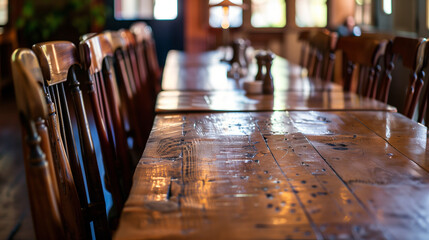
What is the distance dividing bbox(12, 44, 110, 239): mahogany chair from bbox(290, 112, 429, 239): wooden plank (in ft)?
1.93

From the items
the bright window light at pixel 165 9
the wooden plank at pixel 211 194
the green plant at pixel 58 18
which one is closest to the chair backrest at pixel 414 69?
the wooden plank at pixel 211 194

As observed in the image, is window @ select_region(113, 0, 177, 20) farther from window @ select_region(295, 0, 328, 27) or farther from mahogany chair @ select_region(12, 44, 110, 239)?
mahogany chair @ select_region(12, 44, 110, 239)

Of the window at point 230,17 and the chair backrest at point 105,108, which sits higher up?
the window at point 230,17

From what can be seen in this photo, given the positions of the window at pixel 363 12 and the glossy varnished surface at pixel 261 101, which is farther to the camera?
the window at pixel 363 12

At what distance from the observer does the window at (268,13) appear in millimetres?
6641

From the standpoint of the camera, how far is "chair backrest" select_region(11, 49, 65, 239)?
0.88m

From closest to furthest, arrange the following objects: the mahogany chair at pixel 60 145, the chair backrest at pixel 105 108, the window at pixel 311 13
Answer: the mahogany chair at pixel 60 145 < the chair backrest at pixel 105 108 < the window at pixel 311 13

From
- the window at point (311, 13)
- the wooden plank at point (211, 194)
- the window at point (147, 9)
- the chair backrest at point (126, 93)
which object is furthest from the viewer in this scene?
the window at point (147, 9)

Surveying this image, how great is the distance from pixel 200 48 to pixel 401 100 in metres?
4.28

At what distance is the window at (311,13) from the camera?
6602 millimetres

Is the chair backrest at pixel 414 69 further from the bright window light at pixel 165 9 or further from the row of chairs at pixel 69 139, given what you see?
the bright window light at pixel 165 9

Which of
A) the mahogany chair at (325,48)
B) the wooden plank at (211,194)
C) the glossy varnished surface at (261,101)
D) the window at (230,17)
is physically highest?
the window at (230,17)

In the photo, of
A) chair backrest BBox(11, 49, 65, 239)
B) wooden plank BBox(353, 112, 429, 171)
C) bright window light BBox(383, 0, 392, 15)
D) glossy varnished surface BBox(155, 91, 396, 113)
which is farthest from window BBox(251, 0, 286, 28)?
chair backrest BBox(11, 49, 65, 239)

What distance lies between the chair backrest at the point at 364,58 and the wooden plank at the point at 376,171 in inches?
25.0
